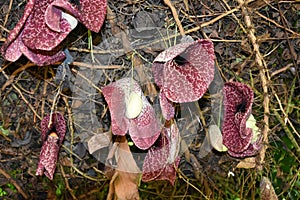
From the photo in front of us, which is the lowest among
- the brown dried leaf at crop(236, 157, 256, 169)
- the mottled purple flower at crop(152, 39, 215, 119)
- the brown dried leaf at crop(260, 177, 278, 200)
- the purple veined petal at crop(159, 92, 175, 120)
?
the brown dried leaf at crop(236, 157, 256, 169)

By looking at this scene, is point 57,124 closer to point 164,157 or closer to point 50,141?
point 50,141

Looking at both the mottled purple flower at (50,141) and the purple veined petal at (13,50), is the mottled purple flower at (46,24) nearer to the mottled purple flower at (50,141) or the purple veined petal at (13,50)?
the purple veined petal at (13,50)

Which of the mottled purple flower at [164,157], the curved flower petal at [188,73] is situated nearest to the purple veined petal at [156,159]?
the mottled purple flower at [164,157]

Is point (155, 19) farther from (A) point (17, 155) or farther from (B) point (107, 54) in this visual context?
(A) point (17, 155)

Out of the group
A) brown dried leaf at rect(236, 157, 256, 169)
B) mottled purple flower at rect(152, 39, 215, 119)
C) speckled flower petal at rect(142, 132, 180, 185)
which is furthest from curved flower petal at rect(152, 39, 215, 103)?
brown dried leaf at rect(236, 157, 256, 169)

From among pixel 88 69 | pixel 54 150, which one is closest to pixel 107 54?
pixel 88 69

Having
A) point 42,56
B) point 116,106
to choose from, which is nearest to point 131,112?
point 116,106

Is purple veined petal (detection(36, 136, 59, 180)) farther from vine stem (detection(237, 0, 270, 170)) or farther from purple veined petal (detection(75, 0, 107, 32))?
vine stem (detection(237, 0, 270, 170))
